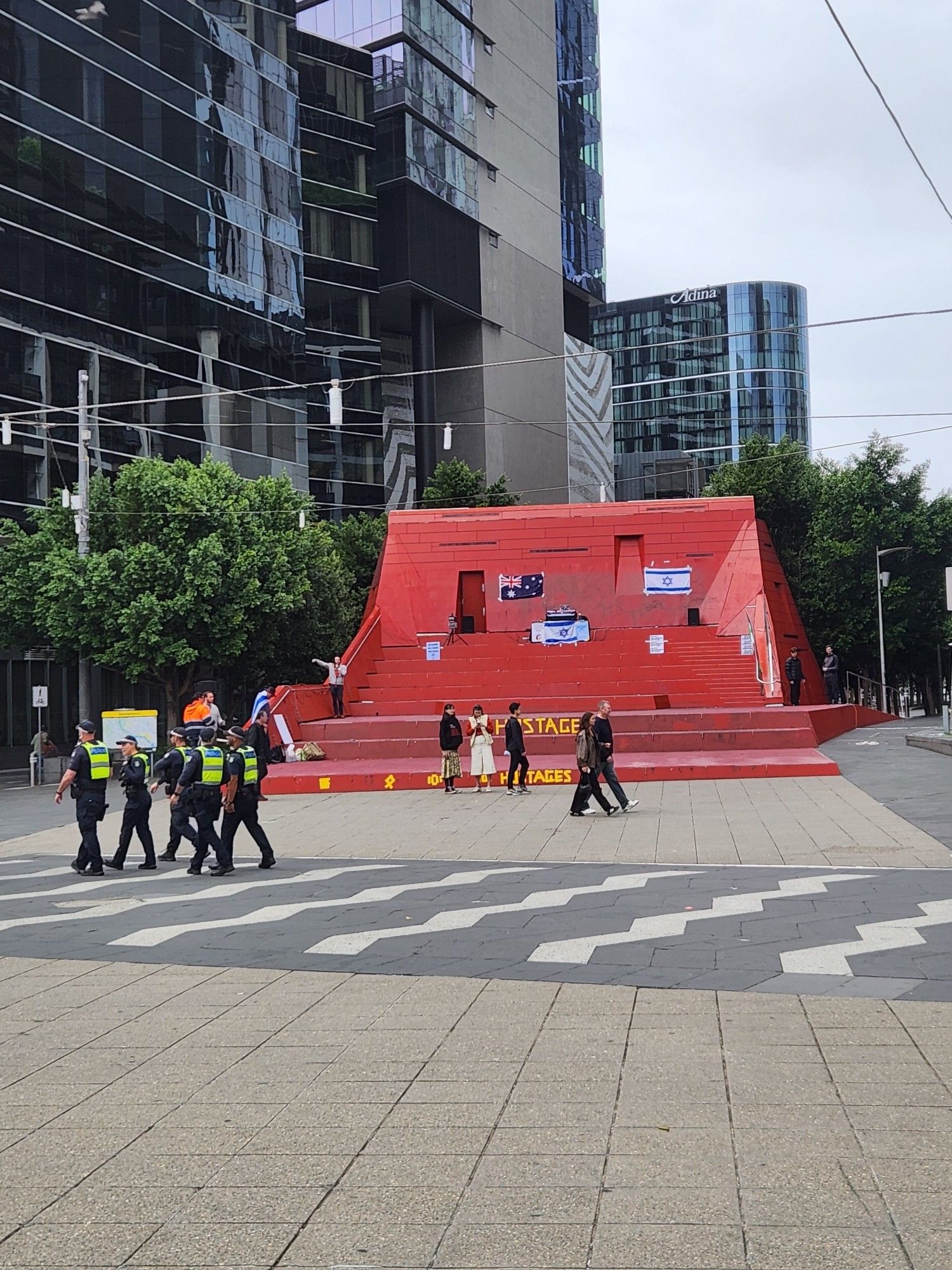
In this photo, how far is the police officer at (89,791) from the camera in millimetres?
15266

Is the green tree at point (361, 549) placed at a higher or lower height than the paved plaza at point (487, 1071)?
higher

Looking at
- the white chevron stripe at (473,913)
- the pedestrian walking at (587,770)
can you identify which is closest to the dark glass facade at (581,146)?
the pedestrian walking at (587,770)

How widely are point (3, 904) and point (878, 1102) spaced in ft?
32.0

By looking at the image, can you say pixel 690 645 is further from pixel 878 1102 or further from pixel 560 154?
pixel 560 154

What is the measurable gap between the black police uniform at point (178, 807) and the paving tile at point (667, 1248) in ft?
37.1

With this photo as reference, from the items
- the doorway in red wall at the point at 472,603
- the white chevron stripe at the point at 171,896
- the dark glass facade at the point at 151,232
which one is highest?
the dark glass facade at the point at 151,232

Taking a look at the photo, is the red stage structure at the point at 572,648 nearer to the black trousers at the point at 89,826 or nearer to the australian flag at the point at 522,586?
the australian flag at the point at 522,586

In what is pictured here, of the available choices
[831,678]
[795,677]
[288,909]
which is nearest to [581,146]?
[831,678]

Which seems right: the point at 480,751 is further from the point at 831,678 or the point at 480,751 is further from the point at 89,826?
the point at 831,678

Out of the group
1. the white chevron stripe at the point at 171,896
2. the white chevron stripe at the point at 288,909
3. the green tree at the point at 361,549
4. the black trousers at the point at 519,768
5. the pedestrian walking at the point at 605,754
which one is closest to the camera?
the white chevron stripe at the point at 288,909

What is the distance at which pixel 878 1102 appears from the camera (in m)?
6.08

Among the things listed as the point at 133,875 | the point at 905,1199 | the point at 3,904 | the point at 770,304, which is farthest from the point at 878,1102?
the point at 770,304

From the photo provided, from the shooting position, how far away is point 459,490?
52469 mm

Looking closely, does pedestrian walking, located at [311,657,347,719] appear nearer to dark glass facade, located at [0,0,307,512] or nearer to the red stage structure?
the red stage structure
